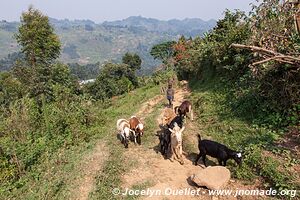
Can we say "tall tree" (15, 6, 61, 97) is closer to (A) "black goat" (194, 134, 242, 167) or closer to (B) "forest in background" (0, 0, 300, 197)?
(B) "forest in background" (0, 0, 300, 197)

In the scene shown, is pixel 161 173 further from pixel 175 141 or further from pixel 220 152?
pixel 220 152

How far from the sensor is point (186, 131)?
12.8 meters

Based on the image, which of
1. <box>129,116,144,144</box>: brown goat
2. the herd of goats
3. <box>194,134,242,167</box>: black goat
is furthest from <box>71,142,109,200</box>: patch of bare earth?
<box>194,134,242,167</box>: black goat

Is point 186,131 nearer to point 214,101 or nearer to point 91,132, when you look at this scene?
point 214,101

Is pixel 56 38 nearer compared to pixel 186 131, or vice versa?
pixel 186 131

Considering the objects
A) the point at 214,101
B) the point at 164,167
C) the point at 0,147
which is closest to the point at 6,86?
the point at 0,147

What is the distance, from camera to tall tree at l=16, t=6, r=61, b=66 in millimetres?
24438

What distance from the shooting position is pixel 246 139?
34.6 ft

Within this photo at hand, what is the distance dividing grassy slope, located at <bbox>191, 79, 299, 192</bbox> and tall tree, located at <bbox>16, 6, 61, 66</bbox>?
47.1 feet

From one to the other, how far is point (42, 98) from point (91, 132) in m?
11.8

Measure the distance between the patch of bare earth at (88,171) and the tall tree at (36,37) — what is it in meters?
15.1

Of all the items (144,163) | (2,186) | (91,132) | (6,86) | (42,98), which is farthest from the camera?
(6,86)

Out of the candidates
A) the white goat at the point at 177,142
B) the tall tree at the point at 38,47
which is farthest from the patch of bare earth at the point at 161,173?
the tall tree at the point at 38,47

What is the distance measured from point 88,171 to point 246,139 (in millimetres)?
5361
